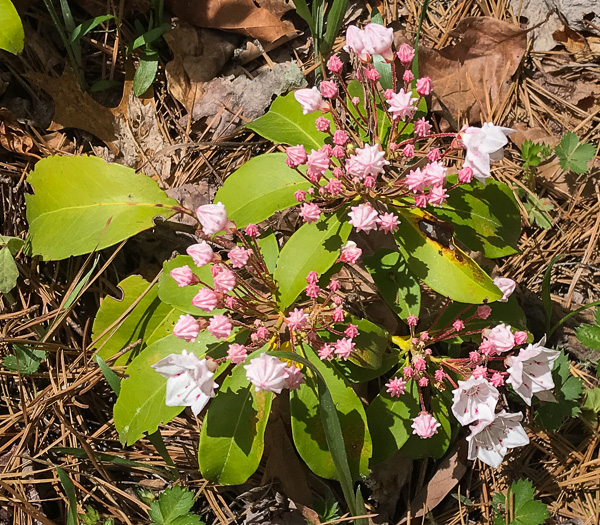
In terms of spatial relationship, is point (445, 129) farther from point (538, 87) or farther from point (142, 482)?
point (142, 482)

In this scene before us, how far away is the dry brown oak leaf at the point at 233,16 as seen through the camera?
2.65 m

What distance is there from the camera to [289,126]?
7.15 ft

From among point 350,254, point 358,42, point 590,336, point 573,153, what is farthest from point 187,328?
point 573,153

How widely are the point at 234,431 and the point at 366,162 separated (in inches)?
38.0

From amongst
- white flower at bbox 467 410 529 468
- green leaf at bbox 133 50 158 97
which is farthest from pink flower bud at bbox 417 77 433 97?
green leaf at bbox 133 50 158 97

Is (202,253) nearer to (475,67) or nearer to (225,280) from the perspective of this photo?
(225,280)

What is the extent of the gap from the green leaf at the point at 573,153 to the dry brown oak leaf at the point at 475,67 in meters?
0.35

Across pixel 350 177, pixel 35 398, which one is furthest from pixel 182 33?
pixel 35 398

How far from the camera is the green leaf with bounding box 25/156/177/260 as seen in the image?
7.45ft

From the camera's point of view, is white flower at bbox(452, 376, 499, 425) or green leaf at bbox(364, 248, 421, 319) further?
green leaf at bbox(364, 248, 421, 319)

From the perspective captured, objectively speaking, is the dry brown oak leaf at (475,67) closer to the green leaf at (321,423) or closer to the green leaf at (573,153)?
the green leaf at (573,153)

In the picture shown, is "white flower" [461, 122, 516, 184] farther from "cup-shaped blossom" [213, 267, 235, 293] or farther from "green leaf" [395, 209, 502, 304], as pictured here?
"cup-shaped blossom" [213, 267, 235, 293]

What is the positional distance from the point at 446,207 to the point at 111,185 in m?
1.31

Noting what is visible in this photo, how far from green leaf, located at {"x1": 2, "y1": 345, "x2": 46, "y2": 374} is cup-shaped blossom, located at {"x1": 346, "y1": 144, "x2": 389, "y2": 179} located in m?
1.43
